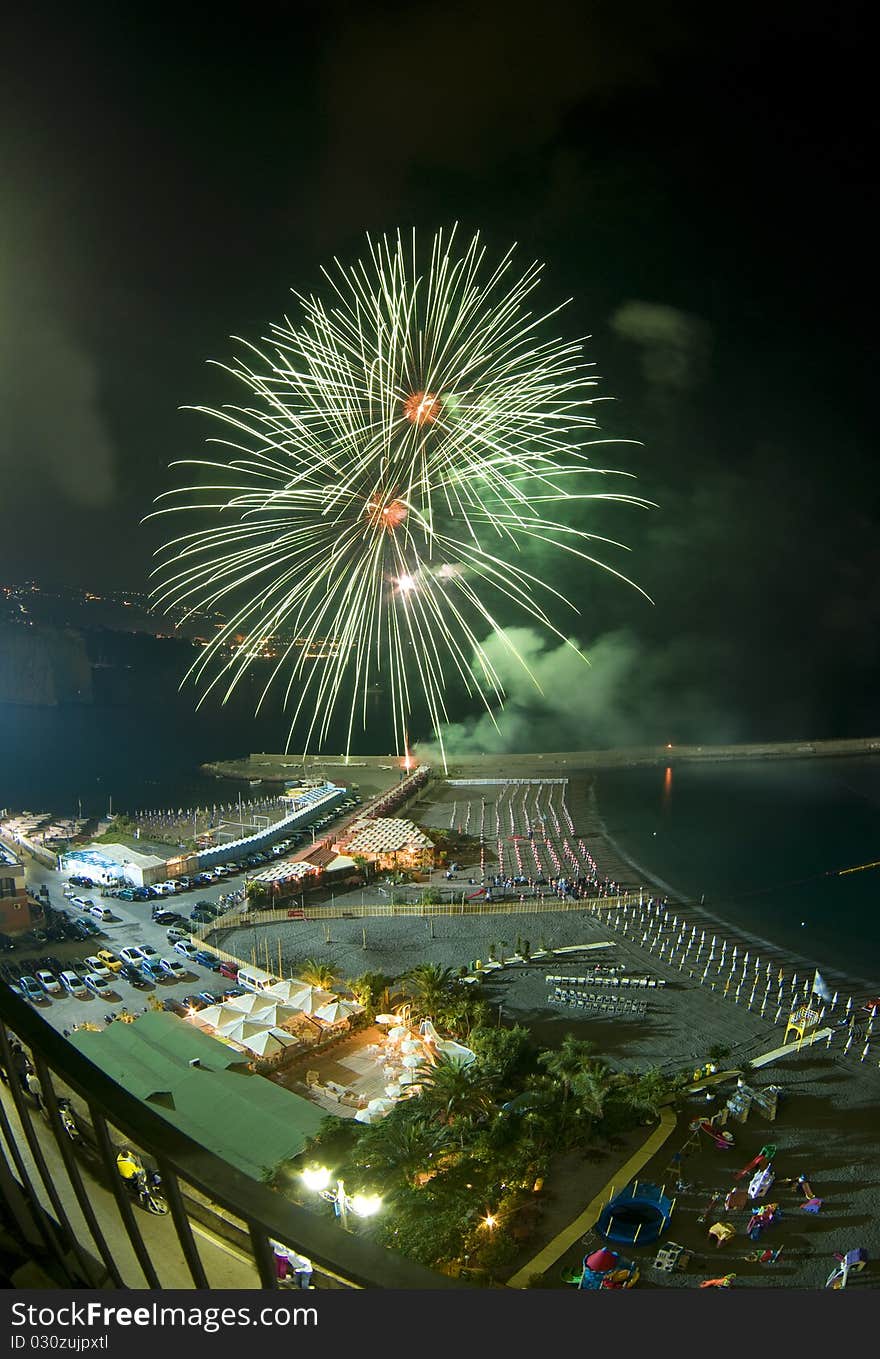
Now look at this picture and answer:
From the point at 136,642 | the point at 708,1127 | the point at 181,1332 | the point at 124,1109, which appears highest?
the point at 136,642

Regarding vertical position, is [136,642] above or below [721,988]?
above

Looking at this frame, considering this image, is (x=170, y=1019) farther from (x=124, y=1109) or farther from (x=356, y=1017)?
(x=124, y=1109)

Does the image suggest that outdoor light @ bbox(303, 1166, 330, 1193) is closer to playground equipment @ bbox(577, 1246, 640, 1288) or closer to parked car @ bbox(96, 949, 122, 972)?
playground equipment @ bbox(577, 1246, 640, 1288)

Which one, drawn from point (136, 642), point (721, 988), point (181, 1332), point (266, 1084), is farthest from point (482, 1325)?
point (136, 642)

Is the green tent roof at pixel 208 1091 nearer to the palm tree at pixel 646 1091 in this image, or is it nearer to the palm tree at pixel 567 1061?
the palm tree at pixel 567 1061

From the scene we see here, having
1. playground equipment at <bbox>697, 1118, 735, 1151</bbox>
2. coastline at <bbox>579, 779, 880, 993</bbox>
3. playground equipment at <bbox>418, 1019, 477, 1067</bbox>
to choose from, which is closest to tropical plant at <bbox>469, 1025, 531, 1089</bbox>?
playground equipment at <bbox>418, 1019, 477, 1067</bbox>

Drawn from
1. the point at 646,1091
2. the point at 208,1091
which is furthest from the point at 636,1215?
the point at 208,1091

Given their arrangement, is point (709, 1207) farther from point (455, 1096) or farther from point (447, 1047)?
point (447, 1047)
